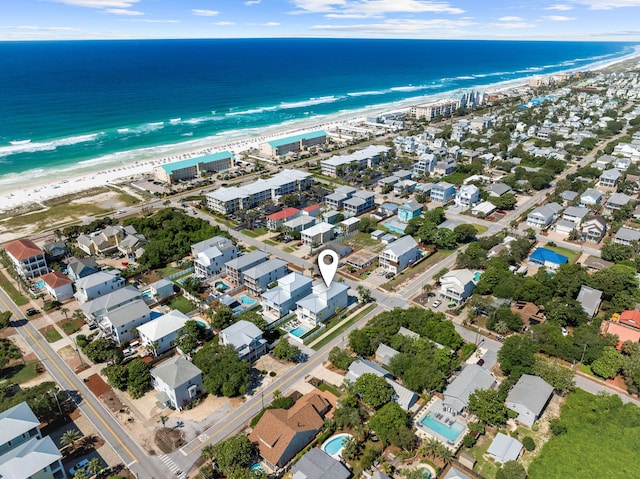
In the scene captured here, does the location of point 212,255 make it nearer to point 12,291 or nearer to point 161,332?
point 161,332

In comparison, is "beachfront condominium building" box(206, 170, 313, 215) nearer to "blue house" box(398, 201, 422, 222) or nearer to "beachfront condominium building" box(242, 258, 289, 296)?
"blue house" box(398, 201, 422, 222)

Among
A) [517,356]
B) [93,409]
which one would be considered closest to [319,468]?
[93,409]

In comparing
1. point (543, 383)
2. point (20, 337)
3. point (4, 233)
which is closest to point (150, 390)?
point (20, 337)

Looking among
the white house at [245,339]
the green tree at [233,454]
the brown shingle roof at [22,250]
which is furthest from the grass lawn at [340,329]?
the brown shingle roof at [22,250]

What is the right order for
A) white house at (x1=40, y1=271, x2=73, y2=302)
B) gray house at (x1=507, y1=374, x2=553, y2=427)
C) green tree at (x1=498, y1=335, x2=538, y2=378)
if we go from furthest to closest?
1. white house at (x1=40, y1=271, x2=73, y2=302)
2. green tree at (x1=498, y1=335, x2=538, y2=378)
3. gray house at (x1=507, y1=374, x2=553, y2=427)

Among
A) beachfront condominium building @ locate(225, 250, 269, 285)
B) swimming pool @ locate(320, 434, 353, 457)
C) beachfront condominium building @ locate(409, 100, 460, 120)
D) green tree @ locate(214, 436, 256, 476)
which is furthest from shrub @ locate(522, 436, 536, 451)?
beachfront condominium building @ locate(409, 100, 460, 120)

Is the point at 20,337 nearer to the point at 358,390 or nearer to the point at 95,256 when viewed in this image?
the point at 95,256

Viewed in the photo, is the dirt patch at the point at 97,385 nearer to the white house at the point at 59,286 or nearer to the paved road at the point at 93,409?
the paved road at the point at 93,409
